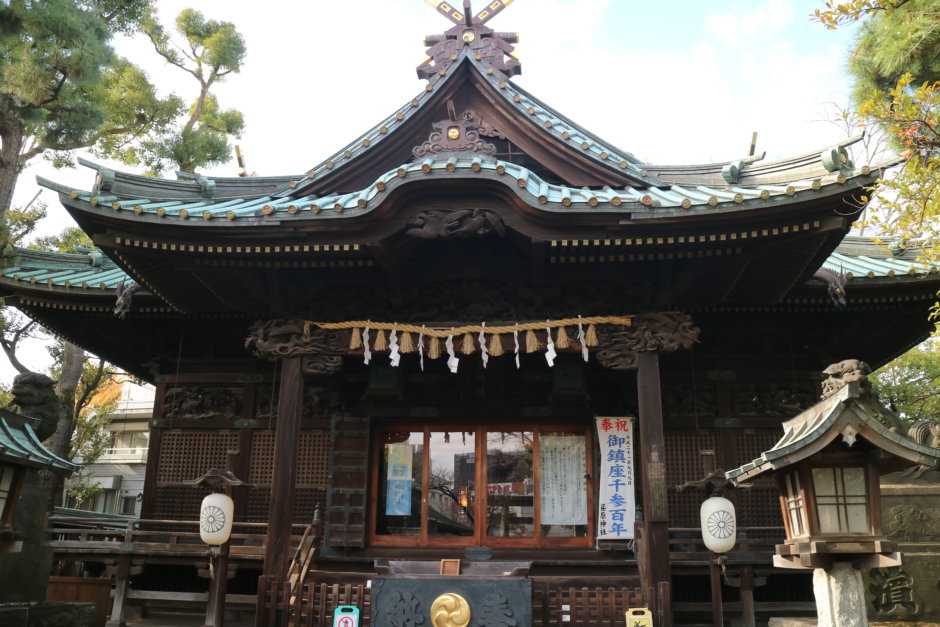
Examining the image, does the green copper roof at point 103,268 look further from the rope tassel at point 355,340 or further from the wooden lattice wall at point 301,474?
the wooden lattice wall at point 301,474

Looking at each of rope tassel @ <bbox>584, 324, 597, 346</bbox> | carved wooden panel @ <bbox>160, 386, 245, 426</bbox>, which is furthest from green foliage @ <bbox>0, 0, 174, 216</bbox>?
rope tassel @ <bbox>584, 324, 597, 346</bbox>

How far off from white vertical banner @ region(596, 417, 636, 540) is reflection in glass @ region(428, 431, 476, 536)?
1960 millimetres

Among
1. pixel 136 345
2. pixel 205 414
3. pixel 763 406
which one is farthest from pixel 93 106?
pixel 763 406

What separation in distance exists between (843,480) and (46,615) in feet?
24.5

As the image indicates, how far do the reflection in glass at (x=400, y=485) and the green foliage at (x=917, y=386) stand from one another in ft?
51.0

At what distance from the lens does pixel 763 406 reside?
36.8ft

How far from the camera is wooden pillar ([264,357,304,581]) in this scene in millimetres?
8859

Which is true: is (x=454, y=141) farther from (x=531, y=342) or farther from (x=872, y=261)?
(x=872, y=261)

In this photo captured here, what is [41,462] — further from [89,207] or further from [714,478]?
[714,478]

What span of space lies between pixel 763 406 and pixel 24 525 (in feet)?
34.8

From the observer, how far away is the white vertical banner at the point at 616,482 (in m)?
10.6

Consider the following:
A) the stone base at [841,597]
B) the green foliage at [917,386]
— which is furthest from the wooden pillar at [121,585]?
the green foliage at [917,386]

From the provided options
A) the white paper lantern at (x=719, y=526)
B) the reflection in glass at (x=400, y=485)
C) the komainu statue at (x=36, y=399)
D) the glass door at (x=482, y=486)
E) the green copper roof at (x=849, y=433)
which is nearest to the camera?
the green copper roof at (x=849, y=433)

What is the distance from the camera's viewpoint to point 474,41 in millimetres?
11844
